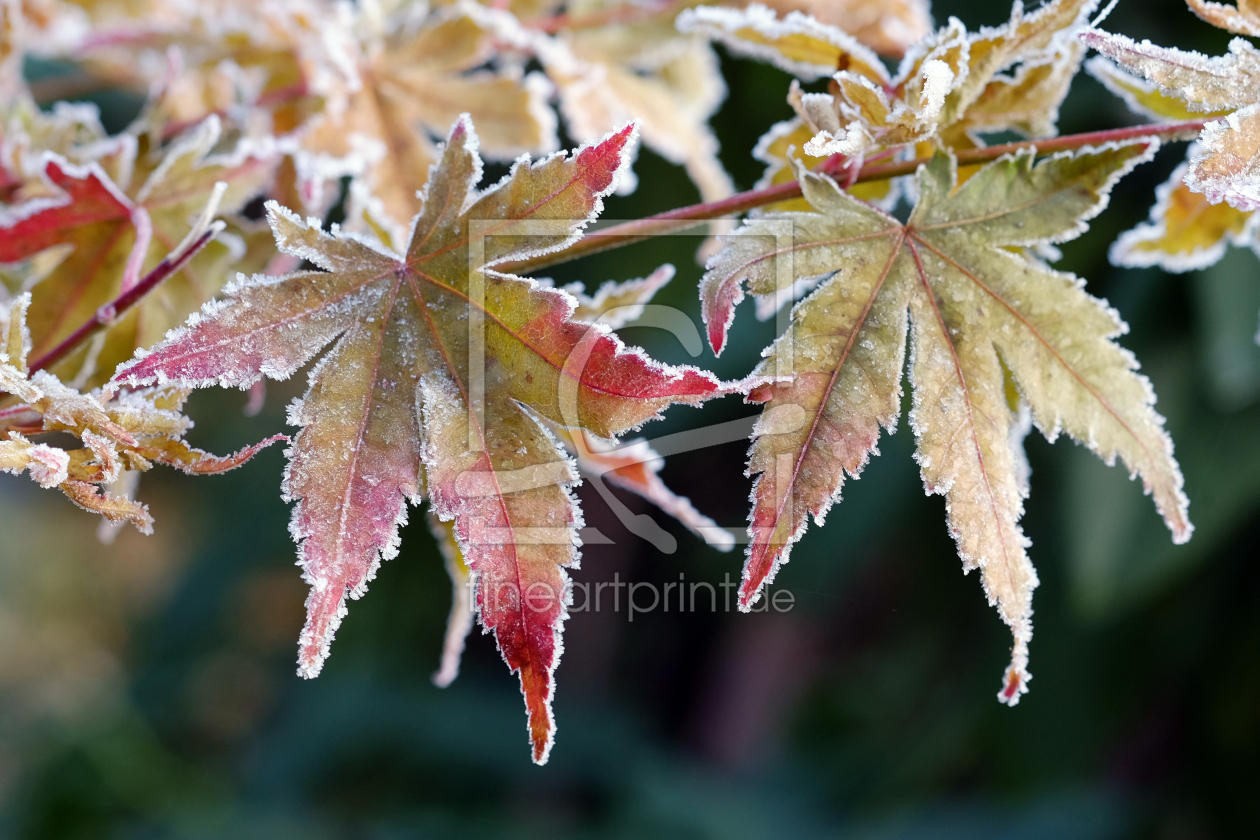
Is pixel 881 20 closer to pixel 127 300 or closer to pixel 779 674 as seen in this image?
pixel 127 300

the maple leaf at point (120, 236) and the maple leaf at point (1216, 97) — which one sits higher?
the maple leaf at point (1216, 97)

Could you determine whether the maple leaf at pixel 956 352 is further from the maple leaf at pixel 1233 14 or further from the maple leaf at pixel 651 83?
the maple leaf at pixel 651 83

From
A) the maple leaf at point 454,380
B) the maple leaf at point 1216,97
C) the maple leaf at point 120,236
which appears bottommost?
the maple leaf at point 120,236

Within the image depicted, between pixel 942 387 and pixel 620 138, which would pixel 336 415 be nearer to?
pixel 620 138

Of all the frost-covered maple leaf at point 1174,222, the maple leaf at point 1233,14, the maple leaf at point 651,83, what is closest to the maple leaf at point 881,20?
the maple leaf at point 651,83

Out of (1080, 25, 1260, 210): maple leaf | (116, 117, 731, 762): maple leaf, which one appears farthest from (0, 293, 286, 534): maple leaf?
(1080, 25, 1260, 210): maple leaf

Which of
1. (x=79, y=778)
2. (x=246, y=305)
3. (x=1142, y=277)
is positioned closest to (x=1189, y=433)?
(x=1142, y=277)
